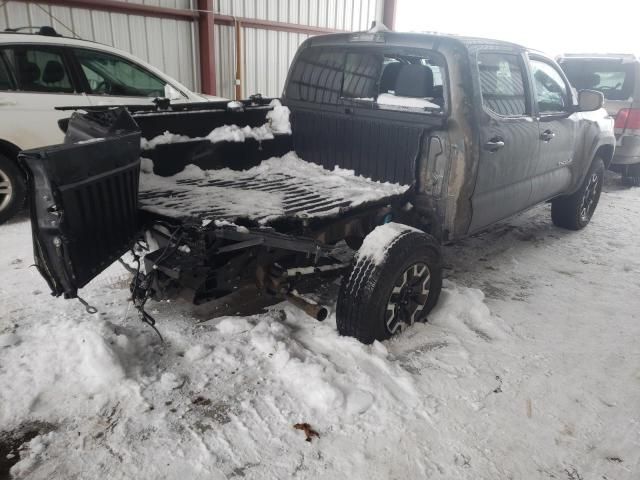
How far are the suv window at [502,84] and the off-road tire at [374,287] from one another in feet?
4.10

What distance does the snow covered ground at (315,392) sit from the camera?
2242mm

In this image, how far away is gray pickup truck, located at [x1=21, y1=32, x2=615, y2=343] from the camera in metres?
A: 2.53

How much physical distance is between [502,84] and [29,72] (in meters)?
4.90

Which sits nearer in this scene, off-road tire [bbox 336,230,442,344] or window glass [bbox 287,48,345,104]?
off-road tire [bbox 336,230,442,344]

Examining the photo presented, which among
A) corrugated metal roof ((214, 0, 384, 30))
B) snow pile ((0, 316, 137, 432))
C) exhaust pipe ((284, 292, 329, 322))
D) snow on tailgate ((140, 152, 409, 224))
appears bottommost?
snow pile ((0, 316, 137, 432))

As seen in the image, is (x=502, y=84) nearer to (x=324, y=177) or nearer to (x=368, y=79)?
(x=368, y=79)

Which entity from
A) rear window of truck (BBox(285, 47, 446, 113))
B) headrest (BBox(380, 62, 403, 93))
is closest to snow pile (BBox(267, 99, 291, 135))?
rear window of truck (BBox(285, 47, 446, 113))

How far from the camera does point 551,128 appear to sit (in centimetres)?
436

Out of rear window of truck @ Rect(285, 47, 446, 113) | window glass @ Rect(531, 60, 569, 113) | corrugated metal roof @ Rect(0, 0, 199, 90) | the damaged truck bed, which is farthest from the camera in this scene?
corrugated metal roof @ Rect(0, 0, 199, 90)

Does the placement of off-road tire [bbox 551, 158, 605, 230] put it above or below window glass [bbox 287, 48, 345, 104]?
below

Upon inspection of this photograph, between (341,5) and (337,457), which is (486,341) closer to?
(337,457)

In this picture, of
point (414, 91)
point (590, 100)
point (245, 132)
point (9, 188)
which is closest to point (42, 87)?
point (9, 188)

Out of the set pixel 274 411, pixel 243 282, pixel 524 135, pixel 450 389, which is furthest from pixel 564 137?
pixel 274 411

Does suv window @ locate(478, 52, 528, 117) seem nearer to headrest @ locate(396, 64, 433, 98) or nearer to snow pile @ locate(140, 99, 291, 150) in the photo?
headrest @ locate(396, 64, 433, 98)
